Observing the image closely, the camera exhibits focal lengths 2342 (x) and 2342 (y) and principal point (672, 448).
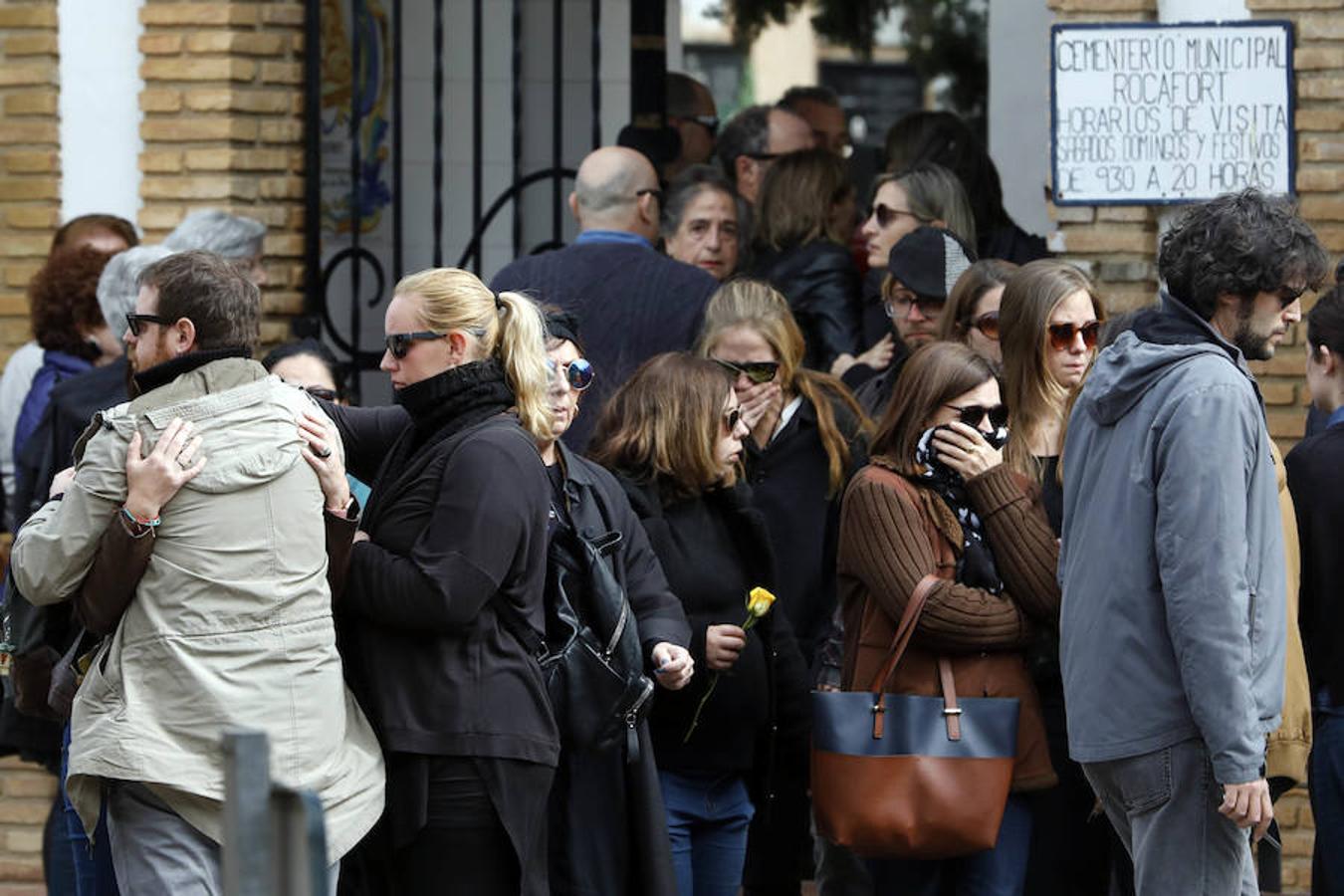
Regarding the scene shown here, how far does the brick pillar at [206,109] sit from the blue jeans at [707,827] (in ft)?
9.73

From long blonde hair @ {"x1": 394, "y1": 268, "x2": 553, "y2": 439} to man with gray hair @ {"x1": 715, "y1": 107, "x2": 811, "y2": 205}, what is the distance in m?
4.03

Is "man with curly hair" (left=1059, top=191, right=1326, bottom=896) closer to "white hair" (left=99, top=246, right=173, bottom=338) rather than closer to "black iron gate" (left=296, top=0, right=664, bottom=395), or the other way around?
"white hair" (left=99, top=246, right=173, bottom=338)

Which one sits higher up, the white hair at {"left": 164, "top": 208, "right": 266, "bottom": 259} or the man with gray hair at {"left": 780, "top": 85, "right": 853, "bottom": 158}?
the man with gray hair at {"left": 780, "top": 85, "right": 853, "bottom": 158}

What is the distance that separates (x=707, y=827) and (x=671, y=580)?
1.90 ft

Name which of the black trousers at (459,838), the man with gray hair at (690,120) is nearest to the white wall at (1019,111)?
the man with gray hair at (690,120)

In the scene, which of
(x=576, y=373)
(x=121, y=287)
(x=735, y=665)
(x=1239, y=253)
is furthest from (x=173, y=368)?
(x=1239, y=253)

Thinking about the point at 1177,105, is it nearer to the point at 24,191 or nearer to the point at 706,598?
the point at 706,598

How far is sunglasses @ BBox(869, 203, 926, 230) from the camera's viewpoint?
701 cm

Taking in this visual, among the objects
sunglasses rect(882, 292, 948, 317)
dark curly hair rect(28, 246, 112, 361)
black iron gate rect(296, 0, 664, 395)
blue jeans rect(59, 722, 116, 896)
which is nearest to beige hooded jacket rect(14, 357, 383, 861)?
blue jeans rect(59, 722, 116, 896)

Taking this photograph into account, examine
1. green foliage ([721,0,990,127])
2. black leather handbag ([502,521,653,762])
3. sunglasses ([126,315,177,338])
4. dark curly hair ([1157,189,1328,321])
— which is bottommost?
A: black leather handbag ([502,521,653,762])

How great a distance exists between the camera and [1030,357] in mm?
5527

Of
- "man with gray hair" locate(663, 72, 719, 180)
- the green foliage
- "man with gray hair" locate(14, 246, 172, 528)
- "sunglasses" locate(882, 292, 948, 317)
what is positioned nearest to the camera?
"man with gray hair" locate(14, 246, 172, 528)

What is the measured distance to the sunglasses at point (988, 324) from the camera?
19.8 feet

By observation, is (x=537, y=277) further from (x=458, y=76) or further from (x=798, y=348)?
(x=458, y=76)
